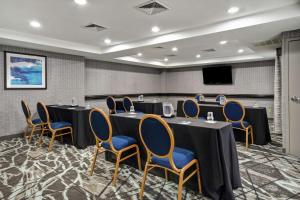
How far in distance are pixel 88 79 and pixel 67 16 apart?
12.3ft

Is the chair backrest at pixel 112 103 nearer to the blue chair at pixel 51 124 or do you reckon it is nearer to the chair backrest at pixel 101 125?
the blue chair at pixel 51 124

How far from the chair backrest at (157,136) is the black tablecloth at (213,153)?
1.56 feet

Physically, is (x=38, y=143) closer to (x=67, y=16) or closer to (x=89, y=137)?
(x=89, y=137)

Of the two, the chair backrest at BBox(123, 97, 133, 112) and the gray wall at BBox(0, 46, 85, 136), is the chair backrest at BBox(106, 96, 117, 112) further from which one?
the gray wall at BBox(0, 46, 85, 136)

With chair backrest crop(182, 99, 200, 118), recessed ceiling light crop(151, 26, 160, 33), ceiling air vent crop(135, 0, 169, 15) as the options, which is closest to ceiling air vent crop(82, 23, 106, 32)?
recessed ceiling light crop(151, 26, 160, 33)

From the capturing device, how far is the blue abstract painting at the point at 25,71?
15.5 ft

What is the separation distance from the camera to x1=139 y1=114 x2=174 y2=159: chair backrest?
71.5 inches

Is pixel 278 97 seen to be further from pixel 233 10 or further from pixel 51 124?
pixel 51 124

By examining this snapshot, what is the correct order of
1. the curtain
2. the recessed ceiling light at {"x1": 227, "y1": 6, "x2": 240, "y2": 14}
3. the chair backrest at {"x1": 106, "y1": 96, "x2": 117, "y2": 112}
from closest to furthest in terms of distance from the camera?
1. the recessed ceiling light at {"x1": 227, "y1": 6, "x2": 240, "y2": 14}
2. the curtain
3. the chair backrest at {"x1": 106, "y1": 96, "x2": 117, "y2": 112}

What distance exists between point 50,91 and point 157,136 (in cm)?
469

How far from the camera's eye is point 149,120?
1.94 m

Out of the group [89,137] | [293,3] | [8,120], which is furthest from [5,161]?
[293,3]

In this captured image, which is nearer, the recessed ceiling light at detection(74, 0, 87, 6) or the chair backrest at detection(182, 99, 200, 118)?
the recessed ceiling light at detection(74, 0, 87, 6)

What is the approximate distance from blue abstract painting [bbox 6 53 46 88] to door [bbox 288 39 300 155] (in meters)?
5.86
